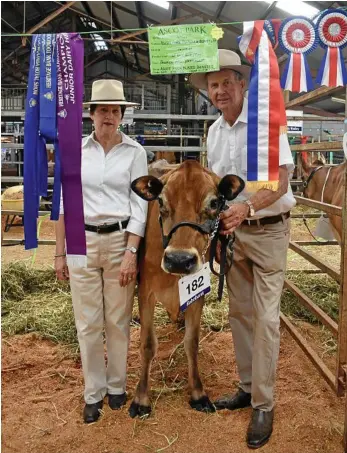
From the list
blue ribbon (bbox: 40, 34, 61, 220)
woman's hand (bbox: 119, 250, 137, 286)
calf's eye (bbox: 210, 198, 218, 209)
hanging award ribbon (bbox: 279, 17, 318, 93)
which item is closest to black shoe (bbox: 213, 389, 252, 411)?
woman's hand (bbox: 119, 250, 137, 286)

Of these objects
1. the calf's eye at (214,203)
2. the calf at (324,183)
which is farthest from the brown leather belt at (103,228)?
the calf at (324,183)

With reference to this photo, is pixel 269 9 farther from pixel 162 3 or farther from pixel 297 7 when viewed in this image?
pixel 162 3

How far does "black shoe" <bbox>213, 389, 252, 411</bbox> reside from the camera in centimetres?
334

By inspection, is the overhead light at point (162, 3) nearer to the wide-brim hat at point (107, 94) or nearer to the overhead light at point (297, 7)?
the overhead light at point (297, 7)

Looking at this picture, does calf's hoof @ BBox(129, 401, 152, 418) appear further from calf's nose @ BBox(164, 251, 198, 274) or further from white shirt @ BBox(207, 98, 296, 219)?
white shirt @ BBox(207, 98, 296, 219)

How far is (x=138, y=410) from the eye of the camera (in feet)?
10.7

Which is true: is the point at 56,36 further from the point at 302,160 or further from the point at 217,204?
the point at 302,160

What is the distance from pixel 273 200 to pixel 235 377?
174cm

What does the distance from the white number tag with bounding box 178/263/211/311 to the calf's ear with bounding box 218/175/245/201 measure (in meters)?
0.49

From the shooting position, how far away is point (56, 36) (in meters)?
2.71

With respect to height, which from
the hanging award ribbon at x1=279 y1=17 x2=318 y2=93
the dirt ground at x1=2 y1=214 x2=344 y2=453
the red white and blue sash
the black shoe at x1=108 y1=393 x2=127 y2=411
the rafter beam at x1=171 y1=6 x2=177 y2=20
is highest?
the rafter beam at x1=171 y1=6 x2=177 y2=20

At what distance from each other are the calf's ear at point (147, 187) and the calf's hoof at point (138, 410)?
1491mm

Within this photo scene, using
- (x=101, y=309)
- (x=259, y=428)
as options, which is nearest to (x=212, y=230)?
(x=101, y=309)

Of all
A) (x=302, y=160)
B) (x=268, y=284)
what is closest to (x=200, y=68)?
(x=268, y=284)
